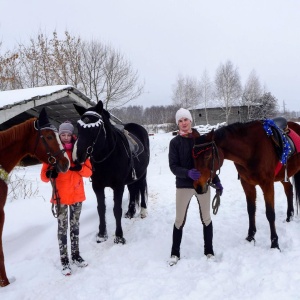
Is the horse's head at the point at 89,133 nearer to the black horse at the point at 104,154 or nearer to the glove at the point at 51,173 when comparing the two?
the black horse at the point at 104,154

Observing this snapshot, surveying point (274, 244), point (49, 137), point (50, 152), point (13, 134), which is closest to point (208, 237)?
point (274, 244)

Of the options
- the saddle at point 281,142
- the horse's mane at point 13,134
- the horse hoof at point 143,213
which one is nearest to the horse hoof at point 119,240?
the horse hoof at point 143,213

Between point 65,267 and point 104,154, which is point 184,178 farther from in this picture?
point 65,267

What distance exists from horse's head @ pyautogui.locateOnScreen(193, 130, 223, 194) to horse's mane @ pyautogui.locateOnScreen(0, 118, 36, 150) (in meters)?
1.92

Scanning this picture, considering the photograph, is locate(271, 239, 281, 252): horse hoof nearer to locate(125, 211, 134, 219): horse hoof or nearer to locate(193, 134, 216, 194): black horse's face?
locate(193, 134, 216, 194): black horse's face

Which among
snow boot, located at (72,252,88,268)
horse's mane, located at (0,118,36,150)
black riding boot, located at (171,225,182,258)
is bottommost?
snow boot, located at (72,252,88,268)

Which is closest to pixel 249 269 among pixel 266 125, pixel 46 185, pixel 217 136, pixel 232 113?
pixel 217 136

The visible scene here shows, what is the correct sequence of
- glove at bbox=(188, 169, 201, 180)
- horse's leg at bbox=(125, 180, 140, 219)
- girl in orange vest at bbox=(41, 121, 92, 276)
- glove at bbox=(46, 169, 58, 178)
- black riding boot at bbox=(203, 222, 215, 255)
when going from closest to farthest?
glove at bbox=(188, 169, 201, 180) → glove at bbox=(46, 169, 58, 178) → girl in orange vest at bbox=(41, 121, 92, 276) → black riding boot at bbox=(203, 222, 215, 255) → horse's leg at bbox=(125, 180, 140, 219)

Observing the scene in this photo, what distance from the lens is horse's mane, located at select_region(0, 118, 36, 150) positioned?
2818mm

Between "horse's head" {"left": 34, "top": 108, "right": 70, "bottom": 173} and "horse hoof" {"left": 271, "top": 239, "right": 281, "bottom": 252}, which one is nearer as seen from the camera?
"horse's head" {"left": 34, "top": 108, "right": 70, "bottom": 173}

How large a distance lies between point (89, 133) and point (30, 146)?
2.30 feet

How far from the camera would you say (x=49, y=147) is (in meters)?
2.84

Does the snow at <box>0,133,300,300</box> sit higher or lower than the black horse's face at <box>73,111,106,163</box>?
lower

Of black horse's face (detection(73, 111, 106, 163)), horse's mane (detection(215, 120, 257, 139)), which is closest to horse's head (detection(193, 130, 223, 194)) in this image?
horse's mane (detection(215, 120, 257, 139))
